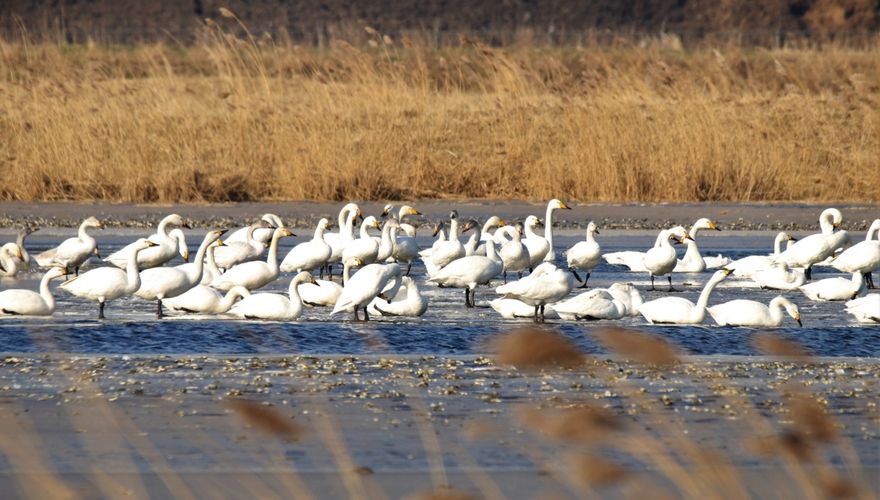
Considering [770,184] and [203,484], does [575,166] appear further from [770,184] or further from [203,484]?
[203,484]

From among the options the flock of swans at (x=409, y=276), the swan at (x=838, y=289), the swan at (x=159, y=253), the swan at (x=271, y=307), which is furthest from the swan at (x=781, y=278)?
Result: the swan at (x=159, y=253)

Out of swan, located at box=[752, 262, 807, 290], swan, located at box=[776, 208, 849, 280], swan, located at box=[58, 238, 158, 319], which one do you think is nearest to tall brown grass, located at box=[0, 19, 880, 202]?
swan, located at box=[776, 208, 849, 280]

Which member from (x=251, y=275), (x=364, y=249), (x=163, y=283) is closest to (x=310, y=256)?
(x=364, y=249)

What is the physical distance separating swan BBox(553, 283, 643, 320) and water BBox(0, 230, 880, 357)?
0.30 feet

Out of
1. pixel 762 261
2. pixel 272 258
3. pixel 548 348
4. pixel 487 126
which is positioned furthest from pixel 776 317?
pixel 487 126

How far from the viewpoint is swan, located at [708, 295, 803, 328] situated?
10312 millimetres

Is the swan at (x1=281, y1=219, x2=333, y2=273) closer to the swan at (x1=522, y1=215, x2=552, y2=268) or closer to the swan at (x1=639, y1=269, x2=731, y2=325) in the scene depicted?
the swan at (x1=522, y1=215, x2=552, y2=268)

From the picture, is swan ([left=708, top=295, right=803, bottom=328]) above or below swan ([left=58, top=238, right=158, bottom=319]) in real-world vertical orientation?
below

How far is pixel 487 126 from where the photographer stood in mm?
23312

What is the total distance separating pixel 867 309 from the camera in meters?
10.3

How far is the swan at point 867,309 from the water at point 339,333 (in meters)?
0.08

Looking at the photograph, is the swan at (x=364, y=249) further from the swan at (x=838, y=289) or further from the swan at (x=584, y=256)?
the swan at (x=838, y=289)

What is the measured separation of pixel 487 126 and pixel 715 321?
1286cm

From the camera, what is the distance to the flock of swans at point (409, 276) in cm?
1055
